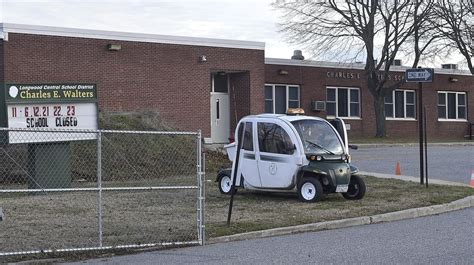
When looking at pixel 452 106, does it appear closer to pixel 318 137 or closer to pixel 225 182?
pixel 225 182

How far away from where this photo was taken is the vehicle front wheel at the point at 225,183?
17266mm

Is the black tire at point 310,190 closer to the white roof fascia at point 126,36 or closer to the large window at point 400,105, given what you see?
the white roof fascia at point 126,36

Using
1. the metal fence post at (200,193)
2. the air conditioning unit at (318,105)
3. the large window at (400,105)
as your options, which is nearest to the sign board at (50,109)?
the metal fence post at (200,193)

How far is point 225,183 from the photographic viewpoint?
17.4 m

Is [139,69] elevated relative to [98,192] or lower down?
elevated

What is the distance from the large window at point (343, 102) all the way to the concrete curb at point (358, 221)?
86.3 ft

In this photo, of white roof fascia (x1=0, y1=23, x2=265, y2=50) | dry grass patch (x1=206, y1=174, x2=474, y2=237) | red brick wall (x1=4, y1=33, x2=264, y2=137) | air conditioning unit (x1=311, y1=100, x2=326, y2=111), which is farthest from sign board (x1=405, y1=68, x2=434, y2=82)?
air conditioning unit (x1=311, y1=100, x2=326, y2=111)

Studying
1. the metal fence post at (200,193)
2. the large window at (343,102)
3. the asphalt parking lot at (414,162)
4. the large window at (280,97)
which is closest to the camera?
the metal fence post at (200,193)

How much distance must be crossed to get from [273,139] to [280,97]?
2414 centimetres

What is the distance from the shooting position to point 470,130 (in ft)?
160

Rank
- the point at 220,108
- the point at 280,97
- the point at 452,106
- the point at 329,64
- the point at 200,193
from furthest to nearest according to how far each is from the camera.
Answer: the point at 452,106 → the point at 329,64 → the point at 280,97 → the point at 220,108 → the point at 200,193

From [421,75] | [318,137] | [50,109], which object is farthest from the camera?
[421,75]

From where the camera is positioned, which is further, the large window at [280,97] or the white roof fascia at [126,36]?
the large window at [280,97]

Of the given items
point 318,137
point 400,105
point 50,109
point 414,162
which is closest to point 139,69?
point 414,162
